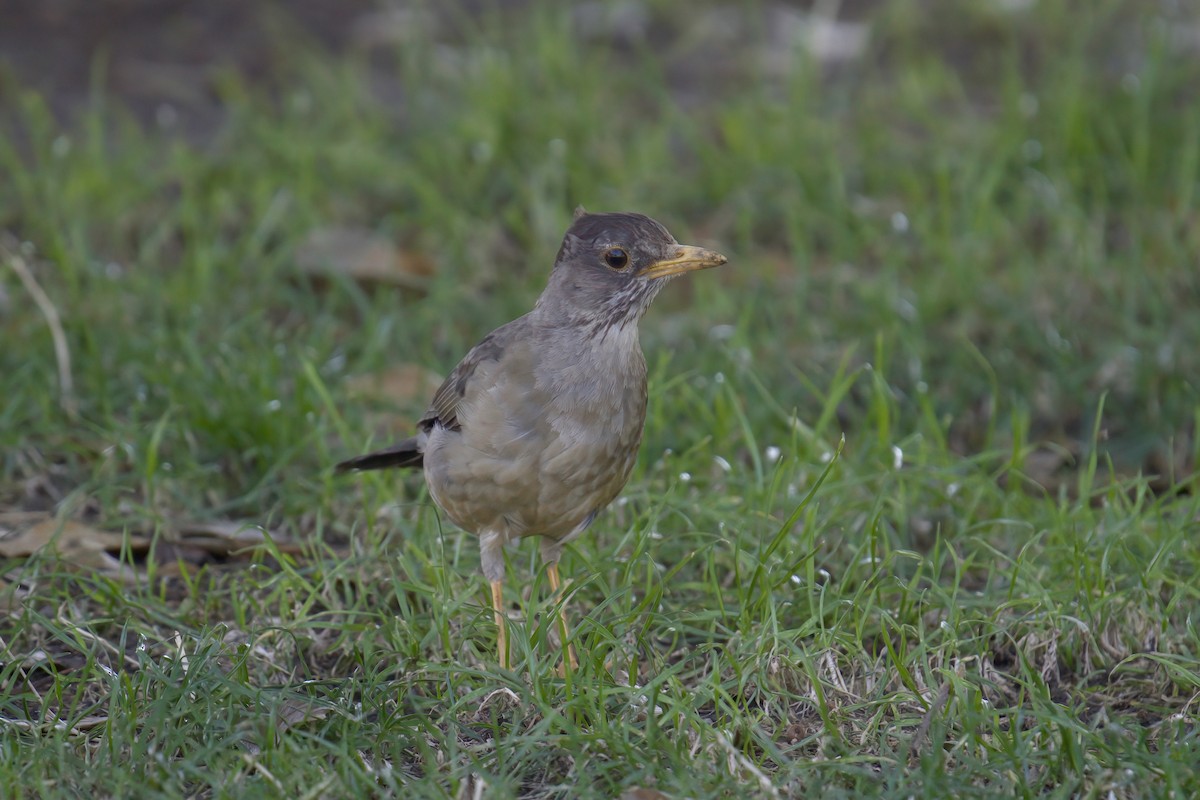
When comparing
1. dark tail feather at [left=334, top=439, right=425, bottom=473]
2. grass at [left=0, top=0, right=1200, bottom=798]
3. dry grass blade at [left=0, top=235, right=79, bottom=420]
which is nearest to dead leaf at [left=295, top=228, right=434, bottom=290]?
grass at [left=0, top=0, right=1200, bottom=798]

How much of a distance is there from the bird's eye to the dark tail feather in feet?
2.75

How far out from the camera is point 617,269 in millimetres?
4449

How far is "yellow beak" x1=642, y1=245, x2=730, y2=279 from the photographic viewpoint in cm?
438

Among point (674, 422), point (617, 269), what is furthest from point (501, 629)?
point (674, 422)

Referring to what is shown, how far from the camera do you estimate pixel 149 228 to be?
6.93m

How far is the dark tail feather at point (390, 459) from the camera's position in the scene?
4.66 meters

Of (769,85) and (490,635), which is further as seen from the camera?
(769,85)

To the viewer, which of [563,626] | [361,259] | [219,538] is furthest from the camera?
[361,259]

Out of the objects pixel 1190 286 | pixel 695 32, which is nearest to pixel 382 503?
pixel 1190 286

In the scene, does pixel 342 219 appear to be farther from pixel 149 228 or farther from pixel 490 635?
pixel 490 635

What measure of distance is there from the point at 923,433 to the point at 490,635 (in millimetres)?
2116

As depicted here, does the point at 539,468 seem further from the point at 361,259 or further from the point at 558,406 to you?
the point at 361,259

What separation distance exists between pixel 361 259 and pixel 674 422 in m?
1.85

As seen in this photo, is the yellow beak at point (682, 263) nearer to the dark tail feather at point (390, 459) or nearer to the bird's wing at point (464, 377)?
the bird's wing at point (464, 377)
